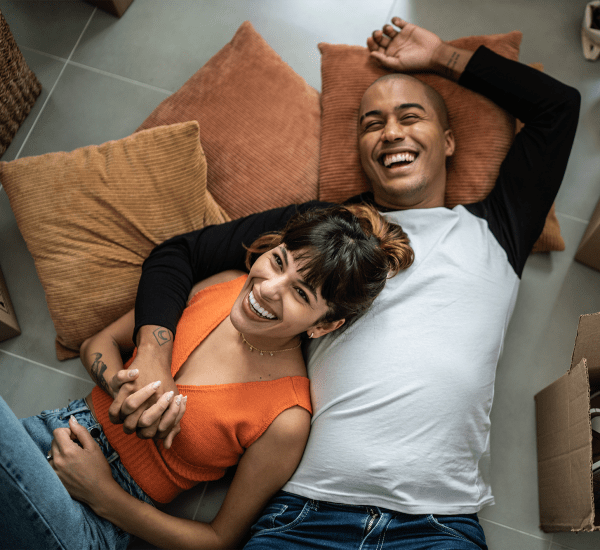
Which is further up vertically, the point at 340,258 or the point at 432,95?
the point at 432,95

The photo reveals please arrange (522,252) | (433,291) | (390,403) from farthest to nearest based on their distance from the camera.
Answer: (522,252)
(433,291)
(390,403)

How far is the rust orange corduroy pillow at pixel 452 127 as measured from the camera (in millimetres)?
1680

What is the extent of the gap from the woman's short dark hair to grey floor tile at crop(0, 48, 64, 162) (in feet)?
4.28

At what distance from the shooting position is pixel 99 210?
1.56 metres

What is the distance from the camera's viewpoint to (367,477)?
1.29m

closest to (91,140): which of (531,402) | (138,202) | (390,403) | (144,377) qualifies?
(138,202)

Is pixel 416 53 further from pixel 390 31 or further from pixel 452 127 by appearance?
pixel 452 127

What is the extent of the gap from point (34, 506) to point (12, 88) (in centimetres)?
149

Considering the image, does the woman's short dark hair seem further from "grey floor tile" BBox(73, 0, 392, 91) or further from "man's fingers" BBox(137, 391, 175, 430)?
"grey floor tile" BBox(73, 0, 392, 91)

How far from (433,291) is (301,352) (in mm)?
435

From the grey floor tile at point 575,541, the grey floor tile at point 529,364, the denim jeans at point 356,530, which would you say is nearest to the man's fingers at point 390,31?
the grey floor tile at point 529,364

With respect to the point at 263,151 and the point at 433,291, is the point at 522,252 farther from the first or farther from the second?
the point at 263,151

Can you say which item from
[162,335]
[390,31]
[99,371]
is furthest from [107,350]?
[390,31]

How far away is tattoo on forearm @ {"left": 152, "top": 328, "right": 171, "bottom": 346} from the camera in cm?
133
